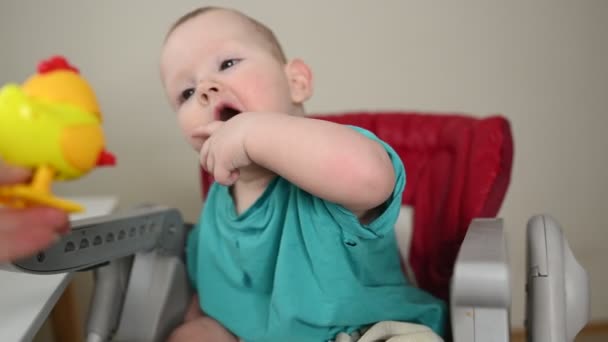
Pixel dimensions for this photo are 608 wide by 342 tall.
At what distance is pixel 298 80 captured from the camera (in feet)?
2.32

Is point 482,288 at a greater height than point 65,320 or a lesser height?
greater

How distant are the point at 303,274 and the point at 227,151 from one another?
201 millimetres

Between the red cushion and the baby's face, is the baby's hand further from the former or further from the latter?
the red cushion

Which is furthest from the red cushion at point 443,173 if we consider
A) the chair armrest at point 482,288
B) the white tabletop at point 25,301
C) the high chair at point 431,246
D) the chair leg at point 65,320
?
the chair leg at point 65,320

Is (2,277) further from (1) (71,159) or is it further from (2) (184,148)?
(2) (184,148)

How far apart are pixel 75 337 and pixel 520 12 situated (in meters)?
1.14

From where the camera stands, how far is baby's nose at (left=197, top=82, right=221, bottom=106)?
2.06 feet

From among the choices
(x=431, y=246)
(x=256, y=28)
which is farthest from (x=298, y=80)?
(x=431, y=246)


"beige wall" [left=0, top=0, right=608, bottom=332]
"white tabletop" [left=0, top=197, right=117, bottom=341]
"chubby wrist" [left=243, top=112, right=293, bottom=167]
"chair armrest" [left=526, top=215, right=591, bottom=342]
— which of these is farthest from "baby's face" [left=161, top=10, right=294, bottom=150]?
"beige wall" [left=0, top=0, right=608, bottom=332]

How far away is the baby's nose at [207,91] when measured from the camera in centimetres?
63

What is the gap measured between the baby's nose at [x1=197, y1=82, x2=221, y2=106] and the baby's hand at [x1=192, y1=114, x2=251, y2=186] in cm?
8

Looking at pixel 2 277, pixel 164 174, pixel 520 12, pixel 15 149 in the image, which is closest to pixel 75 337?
pixel 164 174

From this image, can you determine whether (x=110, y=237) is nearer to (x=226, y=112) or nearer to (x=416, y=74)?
(x=226, y=112)

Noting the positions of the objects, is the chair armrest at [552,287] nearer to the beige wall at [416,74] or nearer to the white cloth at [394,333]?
the white cloth at [394,333]
